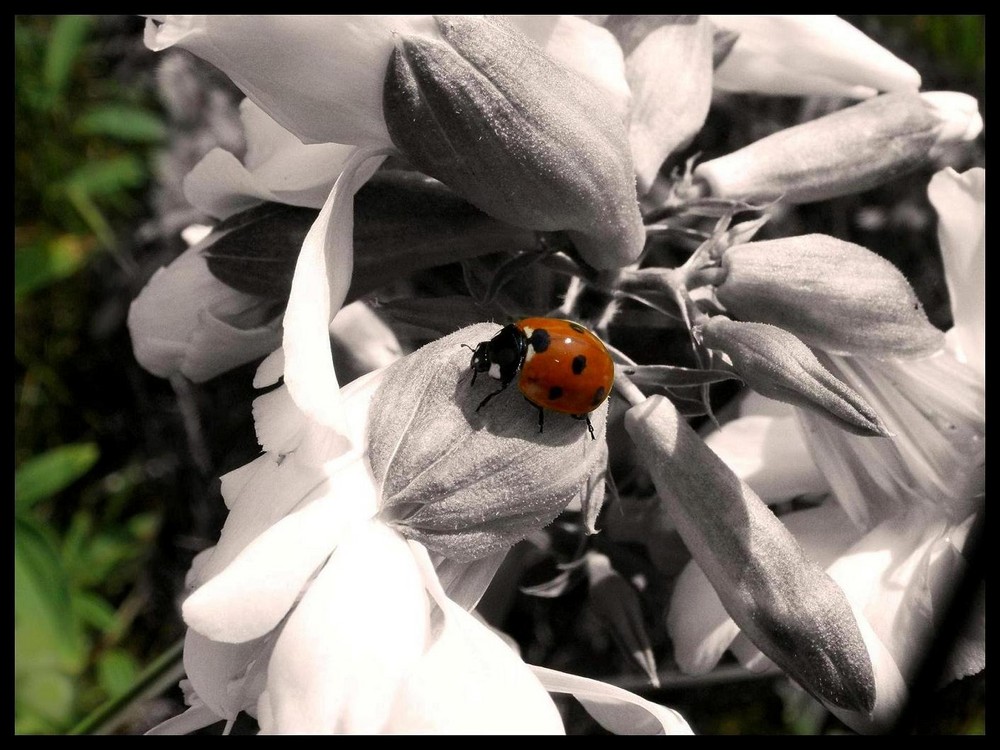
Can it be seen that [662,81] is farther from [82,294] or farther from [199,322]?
[82,294]

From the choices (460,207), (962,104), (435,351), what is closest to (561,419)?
(435,351)

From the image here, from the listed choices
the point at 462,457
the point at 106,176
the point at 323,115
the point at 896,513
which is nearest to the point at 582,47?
the point at 323,115

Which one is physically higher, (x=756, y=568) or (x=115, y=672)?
(x=756, y=568)

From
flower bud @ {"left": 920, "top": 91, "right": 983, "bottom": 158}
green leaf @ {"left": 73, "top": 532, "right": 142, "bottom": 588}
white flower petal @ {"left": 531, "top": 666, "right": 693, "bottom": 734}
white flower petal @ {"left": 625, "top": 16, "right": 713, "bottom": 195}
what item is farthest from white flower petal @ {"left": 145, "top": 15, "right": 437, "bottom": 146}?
green leaf @ {"left": 73, "top": 532, "right": 142, "bottom": 588}

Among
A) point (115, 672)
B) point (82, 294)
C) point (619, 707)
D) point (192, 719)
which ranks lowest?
point (115, 672)

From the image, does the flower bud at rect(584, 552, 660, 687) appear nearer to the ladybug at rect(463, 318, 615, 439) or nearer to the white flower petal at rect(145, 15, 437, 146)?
the ladybug at rect(463, 318, 615, 439)

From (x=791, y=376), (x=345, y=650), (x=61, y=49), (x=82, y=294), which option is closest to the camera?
(x=345, y=650)
